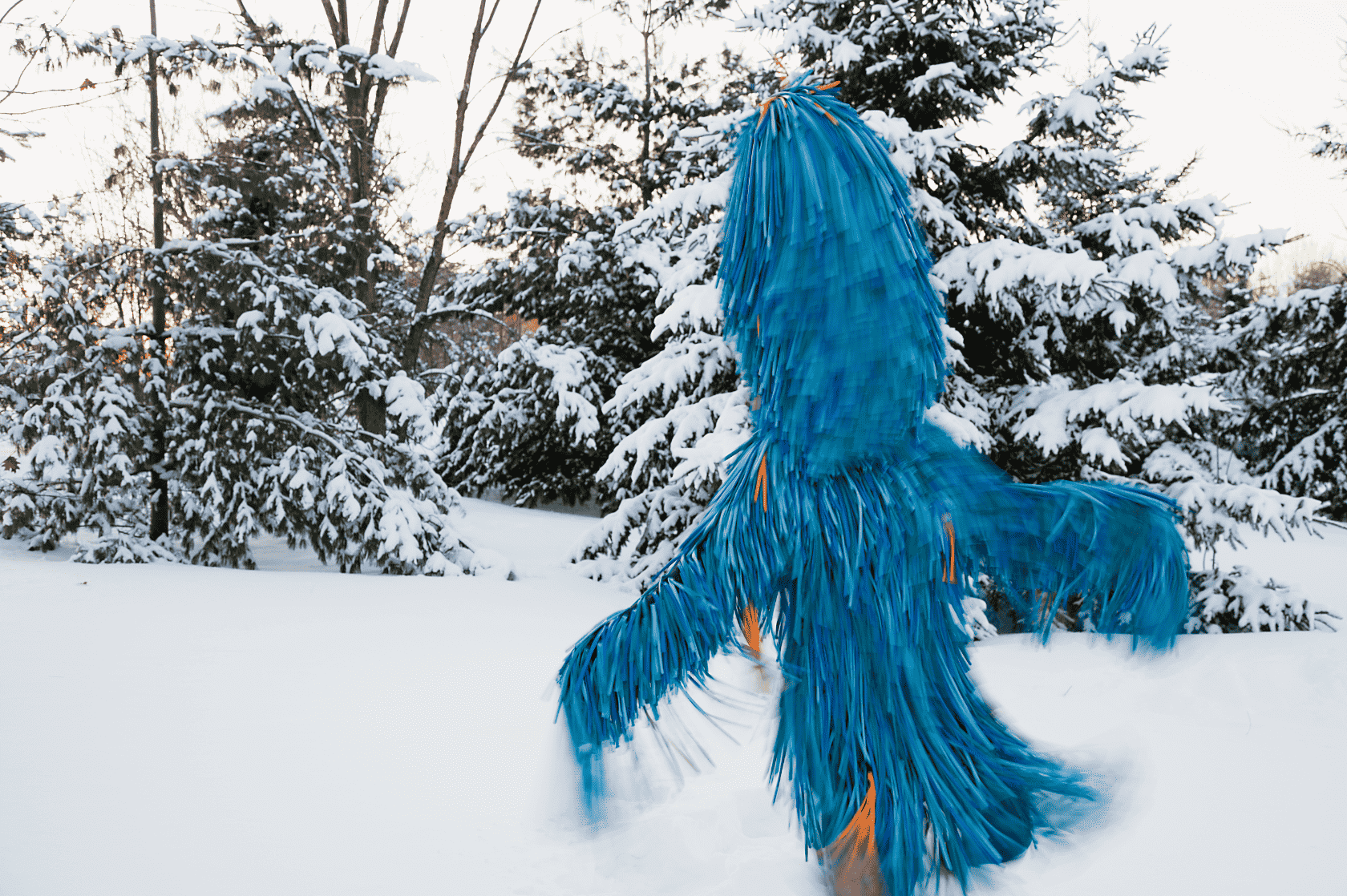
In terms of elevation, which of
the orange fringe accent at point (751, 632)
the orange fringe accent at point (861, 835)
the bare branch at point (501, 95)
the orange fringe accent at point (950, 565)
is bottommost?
the orange fringe accent at point (861, 835)

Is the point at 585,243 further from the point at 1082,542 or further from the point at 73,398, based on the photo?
the point at 1082,542

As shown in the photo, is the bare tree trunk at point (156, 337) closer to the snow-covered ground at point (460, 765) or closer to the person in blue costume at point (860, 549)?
the snow-covered ground at point (460, 765)

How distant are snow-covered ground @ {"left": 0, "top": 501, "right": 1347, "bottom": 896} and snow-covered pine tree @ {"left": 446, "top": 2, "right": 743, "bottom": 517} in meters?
6.14

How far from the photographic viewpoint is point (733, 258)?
5.05 ft

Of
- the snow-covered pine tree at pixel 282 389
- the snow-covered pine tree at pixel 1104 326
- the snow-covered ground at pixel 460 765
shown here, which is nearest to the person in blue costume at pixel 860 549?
the snow-covered ground at pixel 460 765

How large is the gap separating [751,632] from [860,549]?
0.30m

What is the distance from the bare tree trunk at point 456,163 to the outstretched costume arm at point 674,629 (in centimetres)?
1002

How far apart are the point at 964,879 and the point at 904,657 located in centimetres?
44

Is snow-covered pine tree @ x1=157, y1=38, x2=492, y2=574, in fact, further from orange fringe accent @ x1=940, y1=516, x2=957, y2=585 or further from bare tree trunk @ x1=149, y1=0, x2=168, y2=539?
orange fringe accent @ x1=940, y1=516, x2=957, y2=585

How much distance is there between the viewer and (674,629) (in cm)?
150

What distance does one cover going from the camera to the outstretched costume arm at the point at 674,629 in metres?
1.48

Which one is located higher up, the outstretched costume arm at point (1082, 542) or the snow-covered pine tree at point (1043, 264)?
the snow-covered pine tree at point (1043, 264)

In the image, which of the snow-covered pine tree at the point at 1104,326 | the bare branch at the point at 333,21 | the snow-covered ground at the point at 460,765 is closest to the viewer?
the snow-covered ground at the point at 460,765

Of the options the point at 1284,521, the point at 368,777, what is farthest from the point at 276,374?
the point at 1284,521
